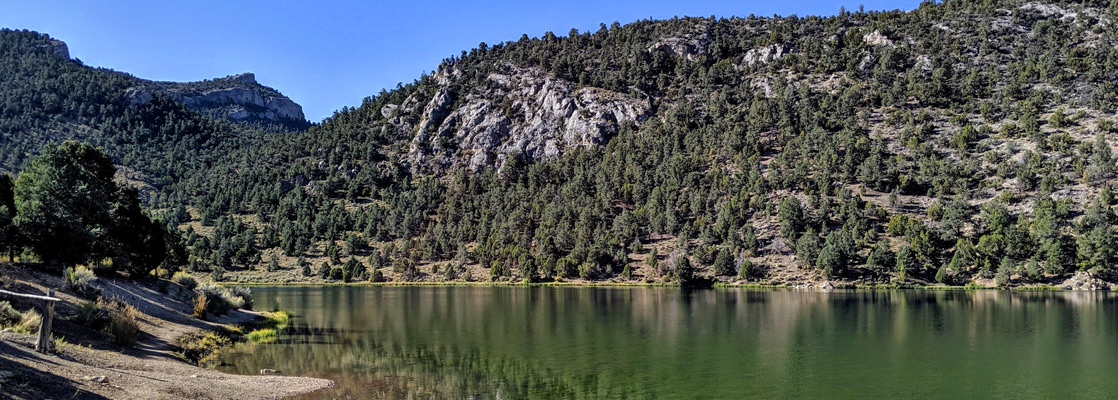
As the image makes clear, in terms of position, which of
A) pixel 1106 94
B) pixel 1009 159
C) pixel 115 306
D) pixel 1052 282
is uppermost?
pixel 1106 94

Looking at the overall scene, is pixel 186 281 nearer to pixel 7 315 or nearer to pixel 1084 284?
pixel 7 315

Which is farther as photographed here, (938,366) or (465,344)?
(465,344)

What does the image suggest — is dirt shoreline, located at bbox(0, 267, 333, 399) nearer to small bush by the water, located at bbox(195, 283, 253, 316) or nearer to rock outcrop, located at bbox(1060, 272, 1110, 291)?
small bush by the water, located at bbox(195, 283, 253, 316)

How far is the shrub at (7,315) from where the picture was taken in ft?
78.4

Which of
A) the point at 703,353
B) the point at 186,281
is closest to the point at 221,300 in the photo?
the point at 186,281

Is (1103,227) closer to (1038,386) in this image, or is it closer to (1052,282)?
(1052,282)

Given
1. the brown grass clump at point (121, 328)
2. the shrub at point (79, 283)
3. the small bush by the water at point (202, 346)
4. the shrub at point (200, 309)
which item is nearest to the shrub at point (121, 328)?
the brown grass clump at point (121, 328)

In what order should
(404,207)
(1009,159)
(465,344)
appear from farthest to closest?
1. (404,207)
2. (1009,159)
3. (465,344)

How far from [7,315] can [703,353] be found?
1341 inches

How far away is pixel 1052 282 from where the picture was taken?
10669 cm

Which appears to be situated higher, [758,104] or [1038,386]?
[758,104]

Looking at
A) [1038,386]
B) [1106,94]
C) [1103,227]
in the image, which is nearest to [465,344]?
[1038,386]

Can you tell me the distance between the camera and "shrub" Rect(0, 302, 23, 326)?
2391 centimetres

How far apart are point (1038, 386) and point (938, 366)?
18.4 ft
